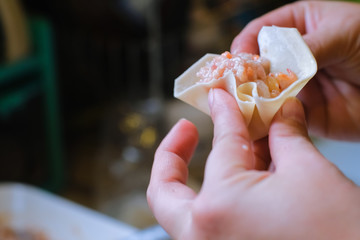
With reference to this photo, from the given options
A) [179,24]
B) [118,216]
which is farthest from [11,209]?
[179,24]

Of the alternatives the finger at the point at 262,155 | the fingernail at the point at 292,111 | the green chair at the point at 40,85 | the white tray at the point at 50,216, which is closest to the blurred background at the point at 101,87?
the green chair at the point at 40,85

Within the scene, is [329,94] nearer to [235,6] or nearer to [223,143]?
[223,143]

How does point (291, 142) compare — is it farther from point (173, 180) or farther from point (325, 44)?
point (325, 44)

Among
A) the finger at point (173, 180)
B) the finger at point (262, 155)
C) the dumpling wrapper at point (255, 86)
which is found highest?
the dumpling wrapper at point (255, 86)

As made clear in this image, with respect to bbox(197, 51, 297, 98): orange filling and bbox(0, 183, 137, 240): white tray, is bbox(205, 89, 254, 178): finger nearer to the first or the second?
bbox(197, 51, 297, 98): orange filling

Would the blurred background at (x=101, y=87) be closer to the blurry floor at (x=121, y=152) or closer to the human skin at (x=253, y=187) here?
the blurry floor at (x=121, y=152)

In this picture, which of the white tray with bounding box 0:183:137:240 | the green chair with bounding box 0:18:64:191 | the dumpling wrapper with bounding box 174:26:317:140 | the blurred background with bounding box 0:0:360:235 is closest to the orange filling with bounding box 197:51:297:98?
the dumpling wrapper with bounding box 174:26:317:140
